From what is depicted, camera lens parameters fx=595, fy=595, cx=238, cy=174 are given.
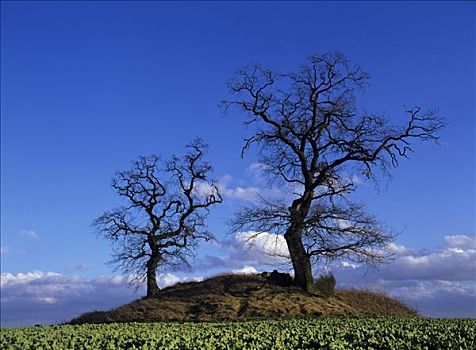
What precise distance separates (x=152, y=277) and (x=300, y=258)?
8899 millimetres

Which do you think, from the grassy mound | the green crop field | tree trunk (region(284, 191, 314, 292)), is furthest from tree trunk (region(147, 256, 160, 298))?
the green crop field

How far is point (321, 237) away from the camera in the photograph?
2914cm

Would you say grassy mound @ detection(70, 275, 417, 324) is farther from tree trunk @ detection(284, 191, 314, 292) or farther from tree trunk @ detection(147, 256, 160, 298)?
tree trunk @ detection(147, 256, 160, 298)

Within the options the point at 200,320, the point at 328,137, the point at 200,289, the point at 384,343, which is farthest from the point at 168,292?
the point at 384,343

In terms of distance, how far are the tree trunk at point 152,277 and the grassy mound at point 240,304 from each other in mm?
924

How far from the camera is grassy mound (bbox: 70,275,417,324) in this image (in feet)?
83.6

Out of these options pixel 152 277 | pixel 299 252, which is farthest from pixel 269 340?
pixel 152 277

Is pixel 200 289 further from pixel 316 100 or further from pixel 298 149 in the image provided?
pixel 316 100

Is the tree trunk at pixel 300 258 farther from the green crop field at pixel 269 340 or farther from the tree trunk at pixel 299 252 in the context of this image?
the green crop field at pixel 269 340

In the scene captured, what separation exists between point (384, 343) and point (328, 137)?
65.2ft

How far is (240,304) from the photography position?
26.7 m

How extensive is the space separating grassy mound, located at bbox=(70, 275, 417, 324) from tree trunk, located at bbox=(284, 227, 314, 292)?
64cm

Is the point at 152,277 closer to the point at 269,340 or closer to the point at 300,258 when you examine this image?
the point at 300,258

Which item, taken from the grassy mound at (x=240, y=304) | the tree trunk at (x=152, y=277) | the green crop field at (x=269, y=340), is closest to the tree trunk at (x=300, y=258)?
the grassy mound at (x=240, y=304)
